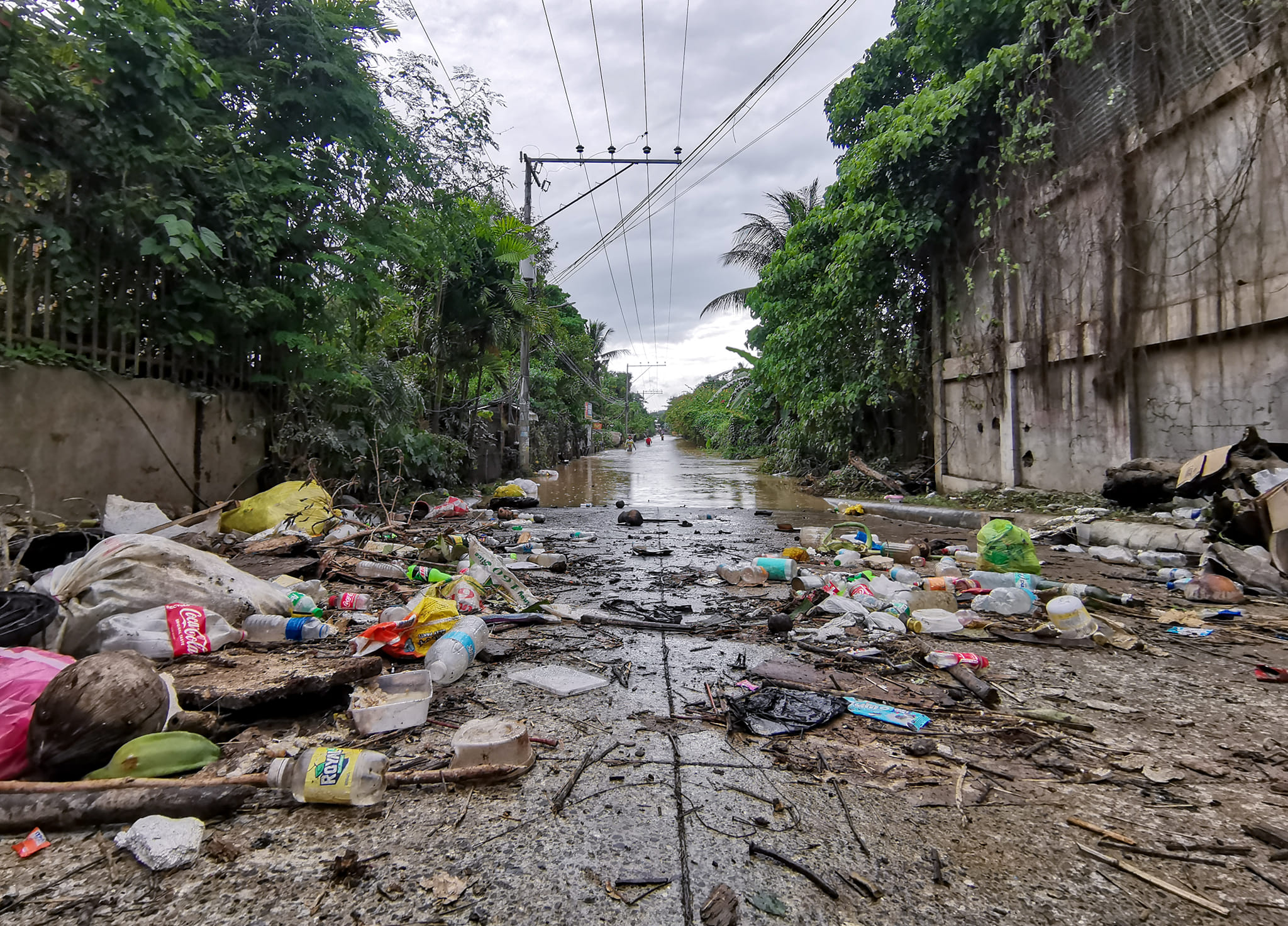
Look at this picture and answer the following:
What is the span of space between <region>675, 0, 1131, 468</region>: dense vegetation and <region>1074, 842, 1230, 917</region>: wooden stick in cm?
784

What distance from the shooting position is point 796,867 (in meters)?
1.39

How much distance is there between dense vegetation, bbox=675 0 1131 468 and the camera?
7.34 meters

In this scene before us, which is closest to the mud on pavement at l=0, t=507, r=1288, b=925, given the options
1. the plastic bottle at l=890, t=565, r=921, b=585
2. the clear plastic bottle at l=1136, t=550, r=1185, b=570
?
the plastic bottle at l=890, t=565, r=921, b=585

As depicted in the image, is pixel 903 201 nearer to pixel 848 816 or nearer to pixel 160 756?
pixel 848 816

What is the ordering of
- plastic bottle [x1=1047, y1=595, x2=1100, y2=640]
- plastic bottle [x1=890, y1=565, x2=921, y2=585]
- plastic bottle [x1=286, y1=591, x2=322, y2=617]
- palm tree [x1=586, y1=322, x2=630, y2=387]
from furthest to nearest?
1. palm tree [x1=586, y1=322, x2=630, y2=387]
2. plastic bottle [x1=890, y1=565, x2=921, y2=585]
3. plastic bottle [x1=286, y1=591, x2=322, y2=617]
4. plastic bottle [x1=1047, y1=595, x2=1100, y2=640]

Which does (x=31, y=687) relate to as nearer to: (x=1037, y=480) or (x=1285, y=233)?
(x=1285, y=233)

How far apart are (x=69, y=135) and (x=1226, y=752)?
7164 mm

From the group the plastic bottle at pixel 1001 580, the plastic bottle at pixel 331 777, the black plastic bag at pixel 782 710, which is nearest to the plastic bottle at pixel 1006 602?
the plastic bottle at pixel 1001 580

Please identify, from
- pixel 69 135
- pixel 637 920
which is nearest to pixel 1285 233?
pixel 637 920

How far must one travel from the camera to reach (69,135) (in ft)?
Result: 14.2

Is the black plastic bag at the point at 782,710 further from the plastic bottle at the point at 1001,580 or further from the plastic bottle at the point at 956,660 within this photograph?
the plastic bottle at the point at 1001,580

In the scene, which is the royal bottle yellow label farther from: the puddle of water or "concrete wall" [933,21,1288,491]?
the puddle of water

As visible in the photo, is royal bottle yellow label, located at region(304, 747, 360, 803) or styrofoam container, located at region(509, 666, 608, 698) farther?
styrofoam container, located at region(509, 666, 608, 698)

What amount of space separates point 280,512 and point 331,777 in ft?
14.2
